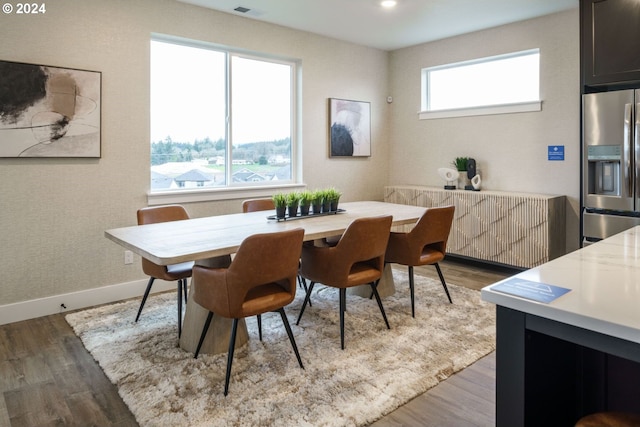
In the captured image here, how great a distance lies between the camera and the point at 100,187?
12.2 ft

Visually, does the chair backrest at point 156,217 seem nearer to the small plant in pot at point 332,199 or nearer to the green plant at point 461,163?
the small plant in pot at point 332,199

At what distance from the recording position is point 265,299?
243 cm

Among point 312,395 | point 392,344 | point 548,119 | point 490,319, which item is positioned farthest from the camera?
point 548,119

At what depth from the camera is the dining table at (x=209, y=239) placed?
7.48ft

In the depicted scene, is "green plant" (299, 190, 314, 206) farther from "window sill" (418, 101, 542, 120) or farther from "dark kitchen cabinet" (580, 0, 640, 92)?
"window sill" (418, 101, 542, 120)

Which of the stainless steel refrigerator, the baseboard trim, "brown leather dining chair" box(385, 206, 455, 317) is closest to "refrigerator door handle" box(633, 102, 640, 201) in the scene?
the stainless steel refrigerator

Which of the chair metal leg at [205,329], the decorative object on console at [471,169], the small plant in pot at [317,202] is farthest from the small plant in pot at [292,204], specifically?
the decorative object on console at [471,169]

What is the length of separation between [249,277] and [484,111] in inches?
152

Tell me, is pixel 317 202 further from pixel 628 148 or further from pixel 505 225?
pixel 628 148

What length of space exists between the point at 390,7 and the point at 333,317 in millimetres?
2901

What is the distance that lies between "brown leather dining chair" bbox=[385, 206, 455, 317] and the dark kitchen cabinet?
1.69m

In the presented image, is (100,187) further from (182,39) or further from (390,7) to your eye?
(390,7)

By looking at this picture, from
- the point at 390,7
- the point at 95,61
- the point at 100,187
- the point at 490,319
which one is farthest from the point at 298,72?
the point at 490,319

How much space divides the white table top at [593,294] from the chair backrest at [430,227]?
1.63 meters
